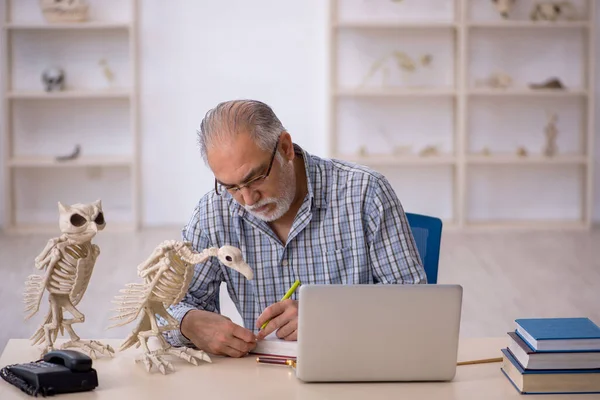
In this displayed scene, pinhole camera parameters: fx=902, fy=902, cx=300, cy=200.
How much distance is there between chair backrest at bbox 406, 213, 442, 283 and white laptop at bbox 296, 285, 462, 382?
76 centimetres

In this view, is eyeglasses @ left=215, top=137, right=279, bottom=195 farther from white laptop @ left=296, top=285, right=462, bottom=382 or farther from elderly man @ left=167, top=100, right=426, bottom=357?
white laptop @ left=296, top=285, right=462, bottom=382

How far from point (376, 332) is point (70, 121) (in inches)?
207

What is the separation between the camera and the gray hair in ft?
7.52

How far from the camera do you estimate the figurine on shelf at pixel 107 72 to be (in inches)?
262

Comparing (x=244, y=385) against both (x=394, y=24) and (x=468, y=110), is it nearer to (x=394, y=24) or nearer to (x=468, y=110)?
(x=394, y=24)

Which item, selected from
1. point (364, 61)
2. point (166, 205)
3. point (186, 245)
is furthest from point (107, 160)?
point (186, 245)

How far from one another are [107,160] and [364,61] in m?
2.04

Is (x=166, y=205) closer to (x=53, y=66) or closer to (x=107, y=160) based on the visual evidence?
(x=107, y=160)

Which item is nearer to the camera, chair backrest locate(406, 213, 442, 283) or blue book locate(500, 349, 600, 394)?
blue book locate(500, 349, 600, 394)

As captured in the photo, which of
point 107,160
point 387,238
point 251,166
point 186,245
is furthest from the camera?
point 107,160

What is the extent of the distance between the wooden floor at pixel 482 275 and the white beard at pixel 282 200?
6.37ft

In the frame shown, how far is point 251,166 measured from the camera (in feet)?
7.57

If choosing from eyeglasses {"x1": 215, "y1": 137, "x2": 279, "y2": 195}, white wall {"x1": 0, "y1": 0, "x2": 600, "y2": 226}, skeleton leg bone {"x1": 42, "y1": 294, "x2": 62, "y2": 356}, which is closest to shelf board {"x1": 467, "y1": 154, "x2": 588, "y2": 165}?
white wall {"x1": 0, "y1": 0, "x2": 600, "y2": 226}

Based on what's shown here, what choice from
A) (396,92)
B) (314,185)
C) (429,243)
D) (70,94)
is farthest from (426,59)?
(314,185)
